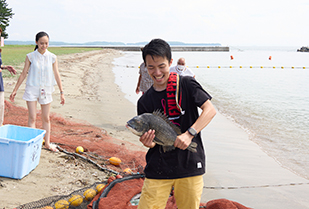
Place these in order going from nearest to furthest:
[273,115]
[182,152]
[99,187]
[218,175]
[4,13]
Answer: [182,152]
[99,187]
[218,175]
[273,115]
[4,13]

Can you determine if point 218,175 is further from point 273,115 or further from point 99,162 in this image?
point 273,115

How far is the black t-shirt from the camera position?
7.69ft

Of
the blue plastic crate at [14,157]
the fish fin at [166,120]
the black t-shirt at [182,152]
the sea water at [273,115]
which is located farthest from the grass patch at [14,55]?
the fish fin at [166,120]

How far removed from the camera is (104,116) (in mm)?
8992

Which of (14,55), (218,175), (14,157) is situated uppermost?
(14,55)

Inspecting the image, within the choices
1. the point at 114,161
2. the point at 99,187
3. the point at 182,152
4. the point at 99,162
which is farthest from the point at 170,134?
the point at 99,162

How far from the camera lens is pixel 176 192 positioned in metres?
2.43

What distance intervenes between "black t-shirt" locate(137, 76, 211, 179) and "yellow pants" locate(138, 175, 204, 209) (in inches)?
2.5

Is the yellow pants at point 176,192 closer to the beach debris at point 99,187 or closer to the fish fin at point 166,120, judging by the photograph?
the fish fin at point 166,120

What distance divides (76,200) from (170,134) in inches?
85.9

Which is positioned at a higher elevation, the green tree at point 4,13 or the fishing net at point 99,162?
the green tree at point 4,13

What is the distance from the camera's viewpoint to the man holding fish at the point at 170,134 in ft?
7.48

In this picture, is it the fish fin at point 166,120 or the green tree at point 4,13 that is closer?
the fish fin at point 166,120

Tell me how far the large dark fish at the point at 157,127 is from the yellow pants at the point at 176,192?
319 millimetres
